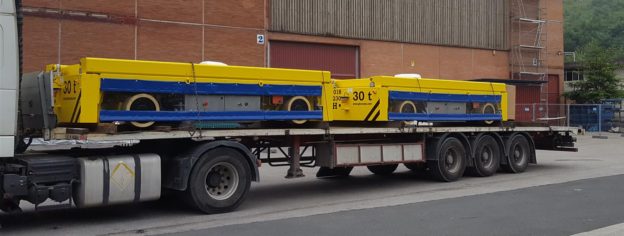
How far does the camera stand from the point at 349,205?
1063 cm

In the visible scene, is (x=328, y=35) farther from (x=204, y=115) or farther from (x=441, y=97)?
(x=204, y=115)

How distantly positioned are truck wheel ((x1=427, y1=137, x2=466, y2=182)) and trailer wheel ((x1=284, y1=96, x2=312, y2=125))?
3885mm

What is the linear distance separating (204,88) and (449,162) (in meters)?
6.75

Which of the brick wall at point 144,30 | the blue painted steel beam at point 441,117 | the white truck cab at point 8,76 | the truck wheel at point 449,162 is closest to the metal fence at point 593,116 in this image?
the brick wall at point 144,30

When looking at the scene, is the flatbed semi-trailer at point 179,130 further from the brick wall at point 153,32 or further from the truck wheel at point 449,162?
the brick wall at point 153,32

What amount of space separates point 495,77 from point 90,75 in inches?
1391

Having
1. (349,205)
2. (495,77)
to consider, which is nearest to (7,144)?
(349,205)

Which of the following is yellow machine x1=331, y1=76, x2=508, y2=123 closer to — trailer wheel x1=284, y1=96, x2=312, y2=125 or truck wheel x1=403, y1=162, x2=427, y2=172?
trailer wheel x1=284, y1=96, x2=312, y2=125

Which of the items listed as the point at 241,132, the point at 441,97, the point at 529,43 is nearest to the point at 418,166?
the point at 441,97

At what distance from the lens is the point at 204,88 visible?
374 inches

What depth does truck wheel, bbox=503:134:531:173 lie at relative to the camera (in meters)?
15.6

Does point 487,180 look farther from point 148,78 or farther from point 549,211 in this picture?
point 148,78

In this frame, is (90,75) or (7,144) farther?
(90,75)

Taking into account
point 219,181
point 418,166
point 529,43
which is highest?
point 529,43
